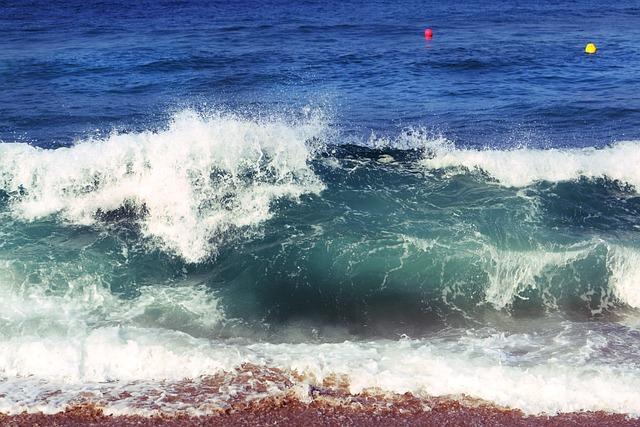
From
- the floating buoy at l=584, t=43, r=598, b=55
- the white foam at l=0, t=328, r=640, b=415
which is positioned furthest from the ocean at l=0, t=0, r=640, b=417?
the floating buoy at l=584, t=43, r=598, b=55

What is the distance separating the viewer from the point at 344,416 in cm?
606

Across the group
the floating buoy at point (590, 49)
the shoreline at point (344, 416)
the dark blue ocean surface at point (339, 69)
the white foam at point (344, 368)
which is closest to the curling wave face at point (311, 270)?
the white foam at point (344, 368)

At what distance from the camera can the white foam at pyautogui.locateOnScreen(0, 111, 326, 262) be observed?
32.1 feet

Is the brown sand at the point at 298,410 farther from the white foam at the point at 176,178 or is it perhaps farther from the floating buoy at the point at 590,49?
the floating buoy at the point at 590,49

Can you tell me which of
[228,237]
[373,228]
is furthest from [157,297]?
[373,228]

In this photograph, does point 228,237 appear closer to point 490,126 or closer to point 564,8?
point 490,126

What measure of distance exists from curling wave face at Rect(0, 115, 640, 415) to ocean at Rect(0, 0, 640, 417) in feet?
0.10

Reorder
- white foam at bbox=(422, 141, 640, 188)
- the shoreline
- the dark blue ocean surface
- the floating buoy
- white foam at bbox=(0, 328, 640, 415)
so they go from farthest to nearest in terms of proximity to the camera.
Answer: the floating buoy < the dark blue ocean surface < white foam at bbox=(422, 141, 640, 188) < white foam at bbox=(0, 328, 640, 415) < the shoreline

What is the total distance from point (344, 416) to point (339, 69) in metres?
15.3

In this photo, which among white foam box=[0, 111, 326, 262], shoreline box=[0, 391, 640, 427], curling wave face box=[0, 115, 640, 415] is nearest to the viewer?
shoreline box=[0, 391, 640, 427]

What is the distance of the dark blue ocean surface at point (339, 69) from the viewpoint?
50.7ft

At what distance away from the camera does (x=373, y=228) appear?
31.9 feet

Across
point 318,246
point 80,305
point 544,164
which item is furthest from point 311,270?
point 544,164

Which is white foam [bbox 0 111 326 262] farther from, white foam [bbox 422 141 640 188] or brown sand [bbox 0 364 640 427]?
brown sand [bbox 0 364 640 427]
